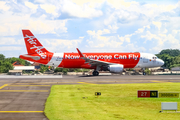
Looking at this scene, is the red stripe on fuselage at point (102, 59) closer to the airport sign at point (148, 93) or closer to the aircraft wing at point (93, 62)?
the aircraft wing at point (93, 62)

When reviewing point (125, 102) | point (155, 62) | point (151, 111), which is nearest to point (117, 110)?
point (151, 111)

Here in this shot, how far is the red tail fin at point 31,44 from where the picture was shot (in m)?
60.5

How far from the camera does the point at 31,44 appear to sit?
60594 millimetres

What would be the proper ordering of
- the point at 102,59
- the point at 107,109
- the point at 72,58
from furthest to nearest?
the point at 102,59 → the point at 72,58 → the point at 107,109

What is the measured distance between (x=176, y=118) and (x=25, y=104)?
1277 centimetres

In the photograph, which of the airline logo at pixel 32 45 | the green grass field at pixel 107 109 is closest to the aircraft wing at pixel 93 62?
the airline logo at pixel 32 45

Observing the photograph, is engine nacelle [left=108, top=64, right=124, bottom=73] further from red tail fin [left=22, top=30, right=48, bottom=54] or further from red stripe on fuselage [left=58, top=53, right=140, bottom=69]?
red tail fin [left=22, top=30, right=48, bottom=54]

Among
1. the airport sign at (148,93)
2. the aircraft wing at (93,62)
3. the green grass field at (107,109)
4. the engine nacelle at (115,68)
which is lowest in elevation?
the green grass field at (107,109)

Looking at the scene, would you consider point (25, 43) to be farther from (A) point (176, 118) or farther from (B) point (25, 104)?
(A) point (176, 118)

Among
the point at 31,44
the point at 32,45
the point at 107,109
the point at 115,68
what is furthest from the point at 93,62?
the point at 107,109

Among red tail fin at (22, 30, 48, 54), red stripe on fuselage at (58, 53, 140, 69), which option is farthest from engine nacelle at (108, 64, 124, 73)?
red tail fin at (22, 30, 48, 54)

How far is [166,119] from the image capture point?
672 inches

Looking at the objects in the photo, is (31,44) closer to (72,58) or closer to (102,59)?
(72,58)

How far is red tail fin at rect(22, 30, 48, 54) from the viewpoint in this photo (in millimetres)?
60469
